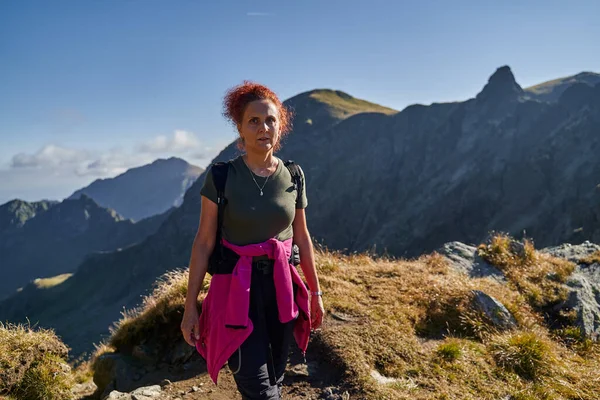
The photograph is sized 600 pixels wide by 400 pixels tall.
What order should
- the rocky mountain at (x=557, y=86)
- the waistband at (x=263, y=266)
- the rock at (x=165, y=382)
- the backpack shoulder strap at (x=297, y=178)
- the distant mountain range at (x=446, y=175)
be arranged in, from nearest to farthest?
the waistband at (x=263, y=266)
the backpack shoulder strap at (x=297, y=178)
the rock at (x=165, y=382)
the distant mountain range at (x=446, y=175)
the rocky mountain at (x=557, y=86)

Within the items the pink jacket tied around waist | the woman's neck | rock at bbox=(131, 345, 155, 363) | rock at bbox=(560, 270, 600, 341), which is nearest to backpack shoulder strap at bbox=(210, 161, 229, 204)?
the woman's neck

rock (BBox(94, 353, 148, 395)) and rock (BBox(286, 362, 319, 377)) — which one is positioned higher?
rock (BBox(286, 362, 319, 377))

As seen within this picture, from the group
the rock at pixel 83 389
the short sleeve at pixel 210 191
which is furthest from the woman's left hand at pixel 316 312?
the rock at pixel 83 389

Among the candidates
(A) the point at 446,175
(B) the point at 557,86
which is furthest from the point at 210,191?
(B) the point at 557,86

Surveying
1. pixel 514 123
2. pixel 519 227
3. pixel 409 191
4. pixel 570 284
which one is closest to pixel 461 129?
pixel 514 123

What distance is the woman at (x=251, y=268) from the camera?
136 inches

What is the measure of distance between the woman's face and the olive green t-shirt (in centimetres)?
23

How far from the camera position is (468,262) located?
35.0 feet

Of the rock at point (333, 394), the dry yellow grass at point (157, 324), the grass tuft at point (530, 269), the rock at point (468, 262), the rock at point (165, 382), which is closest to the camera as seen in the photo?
the rock at point (333, 394)

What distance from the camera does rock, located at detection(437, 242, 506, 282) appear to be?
10.0 m

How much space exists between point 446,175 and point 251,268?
14265cm

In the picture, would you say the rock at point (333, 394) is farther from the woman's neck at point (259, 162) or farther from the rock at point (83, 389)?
the rock at point (83, 389)

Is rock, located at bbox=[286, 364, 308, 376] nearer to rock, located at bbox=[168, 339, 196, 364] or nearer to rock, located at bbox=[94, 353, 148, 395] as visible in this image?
rock, located at bbox=[168, 339, 196, 364]

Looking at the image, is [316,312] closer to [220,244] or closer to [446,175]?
[220,244]
